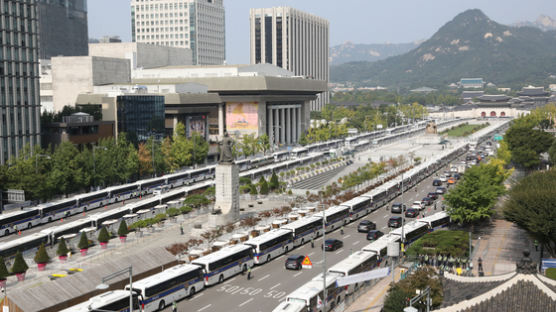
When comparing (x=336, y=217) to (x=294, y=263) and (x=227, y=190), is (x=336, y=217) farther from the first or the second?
(x=294, y=263)

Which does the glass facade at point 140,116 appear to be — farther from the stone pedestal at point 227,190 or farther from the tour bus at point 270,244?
the tour bus at point 270,244

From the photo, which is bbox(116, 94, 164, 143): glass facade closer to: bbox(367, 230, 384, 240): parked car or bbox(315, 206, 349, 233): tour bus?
bbox(315, 206, 349, 233): tour bus

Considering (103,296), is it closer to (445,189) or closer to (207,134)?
(445,189)

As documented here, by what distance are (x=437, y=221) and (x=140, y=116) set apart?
72.2 metres

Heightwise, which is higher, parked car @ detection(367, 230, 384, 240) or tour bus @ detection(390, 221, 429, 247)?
tour bus @ detection(390, 221, 429, 247)

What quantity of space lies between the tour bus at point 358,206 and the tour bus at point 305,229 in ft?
27.8

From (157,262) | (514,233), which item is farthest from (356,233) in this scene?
(157,262)

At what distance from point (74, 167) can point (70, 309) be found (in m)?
53.9

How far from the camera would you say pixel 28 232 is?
70.2 m

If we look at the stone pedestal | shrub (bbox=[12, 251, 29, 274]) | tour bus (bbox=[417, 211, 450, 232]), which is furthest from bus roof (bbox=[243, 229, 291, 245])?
shrub (bbox=[12, 251, 29, 274])

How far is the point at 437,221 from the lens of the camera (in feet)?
Answer: 213

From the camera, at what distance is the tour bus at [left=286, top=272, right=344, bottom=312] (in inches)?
1593

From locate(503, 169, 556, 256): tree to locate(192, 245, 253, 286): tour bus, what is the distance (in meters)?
24.5

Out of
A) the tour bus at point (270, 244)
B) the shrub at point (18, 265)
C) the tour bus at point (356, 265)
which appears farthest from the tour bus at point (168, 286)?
the shrub at point (18, 265)
